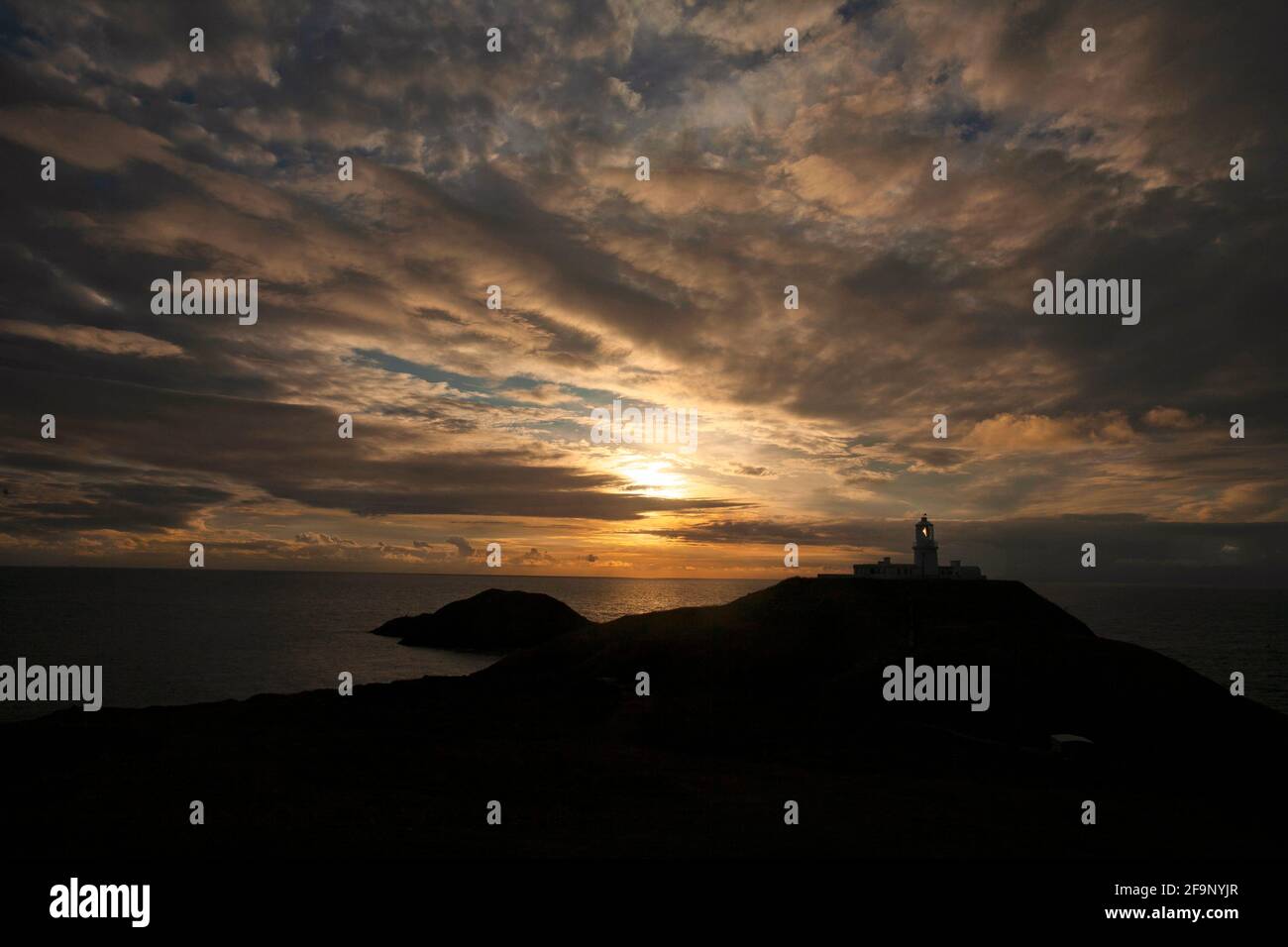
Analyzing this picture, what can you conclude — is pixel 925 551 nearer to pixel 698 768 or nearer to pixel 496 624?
pixel 698 768

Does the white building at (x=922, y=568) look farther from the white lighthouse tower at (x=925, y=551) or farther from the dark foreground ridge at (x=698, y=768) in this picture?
the dark foreground ridge at (x=698, y=768)

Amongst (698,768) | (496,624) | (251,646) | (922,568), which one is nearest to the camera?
(698,768)

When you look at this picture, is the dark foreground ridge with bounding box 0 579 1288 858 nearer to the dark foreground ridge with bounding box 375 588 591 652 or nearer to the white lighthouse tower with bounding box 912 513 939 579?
the white lighthouse tower with bounding box 912 513 939 579

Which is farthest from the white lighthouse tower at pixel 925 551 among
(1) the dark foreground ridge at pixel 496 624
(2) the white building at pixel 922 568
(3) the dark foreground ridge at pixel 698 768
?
(1) the dark foreground ridge at pixel 496 624

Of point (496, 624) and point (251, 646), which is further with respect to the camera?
point (496, 624)

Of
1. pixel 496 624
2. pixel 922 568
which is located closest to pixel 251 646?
pixel 496 624

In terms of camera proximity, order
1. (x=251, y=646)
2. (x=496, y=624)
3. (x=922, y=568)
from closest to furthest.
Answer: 1. (x=922, y=568)
2. (x=251, y=646)
3. (x=496, y=624)
